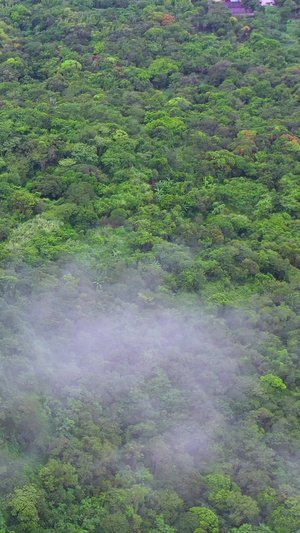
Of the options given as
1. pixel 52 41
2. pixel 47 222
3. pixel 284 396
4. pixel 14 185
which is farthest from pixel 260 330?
pixel 52 41

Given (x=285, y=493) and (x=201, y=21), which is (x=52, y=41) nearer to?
(x=201, y=21)

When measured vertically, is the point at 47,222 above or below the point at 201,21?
below

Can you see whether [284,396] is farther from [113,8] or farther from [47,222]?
[113,8]

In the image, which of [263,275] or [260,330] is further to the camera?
[263,275]

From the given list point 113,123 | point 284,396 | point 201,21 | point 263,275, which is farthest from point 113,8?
point 284,396

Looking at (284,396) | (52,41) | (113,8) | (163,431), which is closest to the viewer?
(163,431)

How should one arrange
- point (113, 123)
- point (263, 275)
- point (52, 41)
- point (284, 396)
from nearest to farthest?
point (284, 396)
point (263, 275)
point (113, 123)
point (52, 41)
